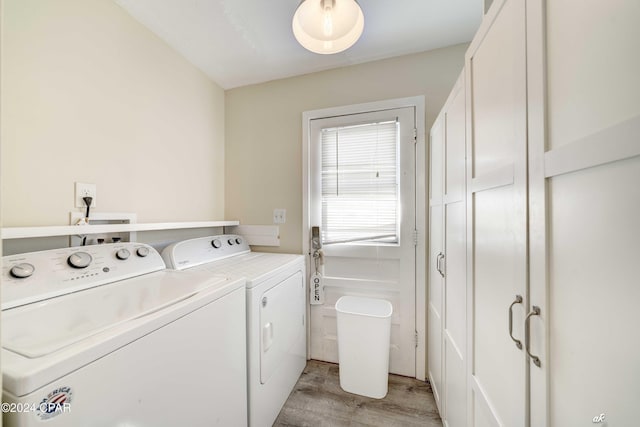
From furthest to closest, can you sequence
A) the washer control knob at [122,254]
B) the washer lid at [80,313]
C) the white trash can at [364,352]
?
the white trash can at [364,352], the washer control knob at [122,254], the washer lid at [80,313]

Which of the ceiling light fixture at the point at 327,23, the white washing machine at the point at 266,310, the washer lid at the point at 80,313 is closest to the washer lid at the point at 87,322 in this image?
the washer lid at the point at 80,313

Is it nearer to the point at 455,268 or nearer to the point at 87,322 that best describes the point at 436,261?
the point at 455,268

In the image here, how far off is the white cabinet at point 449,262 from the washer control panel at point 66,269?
1.62 metres

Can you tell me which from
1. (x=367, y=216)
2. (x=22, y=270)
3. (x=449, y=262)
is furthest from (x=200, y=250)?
(x=449, y=262)

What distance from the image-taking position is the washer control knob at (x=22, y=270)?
2.96 feet

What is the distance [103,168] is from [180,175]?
53cm

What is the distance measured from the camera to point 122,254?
4.19 feet

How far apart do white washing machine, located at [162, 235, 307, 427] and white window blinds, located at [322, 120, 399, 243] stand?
47 cm

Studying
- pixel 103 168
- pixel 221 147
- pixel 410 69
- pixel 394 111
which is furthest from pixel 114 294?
pixel 410 69

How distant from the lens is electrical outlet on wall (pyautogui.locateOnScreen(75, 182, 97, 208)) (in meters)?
1.28

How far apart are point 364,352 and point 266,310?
2.55ft

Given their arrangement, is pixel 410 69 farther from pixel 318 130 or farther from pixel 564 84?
pixel 564 84

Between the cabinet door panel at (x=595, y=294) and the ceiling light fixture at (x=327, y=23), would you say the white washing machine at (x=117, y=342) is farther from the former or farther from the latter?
the ceiling light fixture at (x=327, y=23)

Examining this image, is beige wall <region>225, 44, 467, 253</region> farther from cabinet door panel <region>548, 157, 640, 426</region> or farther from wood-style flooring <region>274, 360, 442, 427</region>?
cabinet door panel <region>548, 157, 640, 426</region>
